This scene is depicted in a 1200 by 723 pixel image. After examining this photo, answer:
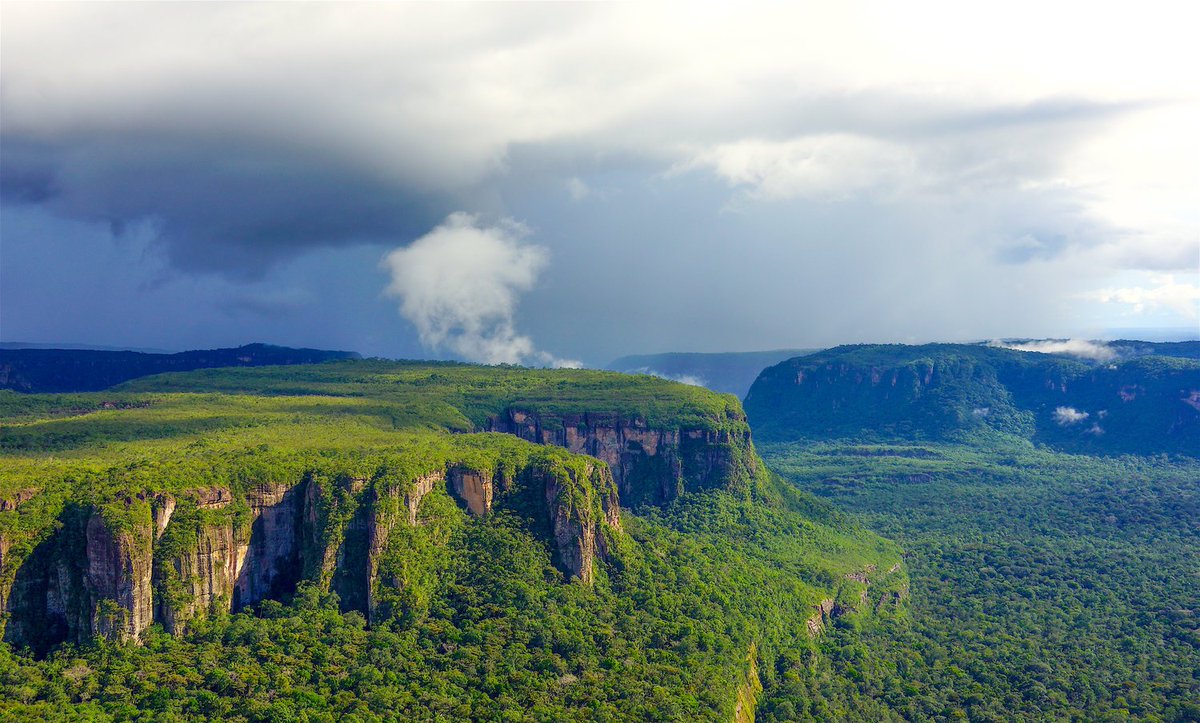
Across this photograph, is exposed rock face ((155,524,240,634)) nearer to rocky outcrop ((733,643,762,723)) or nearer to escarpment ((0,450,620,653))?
escarpment ((0,450,620,653))

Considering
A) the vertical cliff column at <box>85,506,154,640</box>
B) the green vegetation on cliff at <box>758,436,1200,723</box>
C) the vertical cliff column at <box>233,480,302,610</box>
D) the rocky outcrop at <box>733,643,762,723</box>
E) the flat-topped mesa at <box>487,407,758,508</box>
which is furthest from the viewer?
the flat-topped mesa at <box>487,407,758,508</box>

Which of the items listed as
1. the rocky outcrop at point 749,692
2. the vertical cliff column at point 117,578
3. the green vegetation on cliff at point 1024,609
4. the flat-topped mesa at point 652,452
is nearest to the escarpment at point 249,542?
the vertical cliff column at point 117,578

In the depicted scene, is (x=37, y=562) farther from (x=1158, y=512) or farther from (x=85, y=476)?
(x=1158, y=512)

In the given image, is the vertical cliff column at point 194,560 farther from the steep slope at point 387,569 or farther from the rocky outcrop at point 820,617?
the rocky outcrop at point 820,617

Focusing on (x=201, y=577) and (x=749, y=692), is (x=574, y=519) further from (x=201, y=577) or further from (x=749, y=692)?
(x=201, y=577)

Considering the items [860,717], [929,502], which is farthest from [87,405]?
[929,502]

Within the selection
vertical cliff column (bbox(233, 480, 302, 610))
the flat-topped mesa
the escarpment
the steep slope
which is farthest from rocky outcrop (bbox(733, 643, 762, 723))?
the flat-topped mesa

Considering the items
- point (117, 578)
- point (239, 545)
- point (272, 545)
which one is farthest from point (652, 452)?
point (117, 578)
